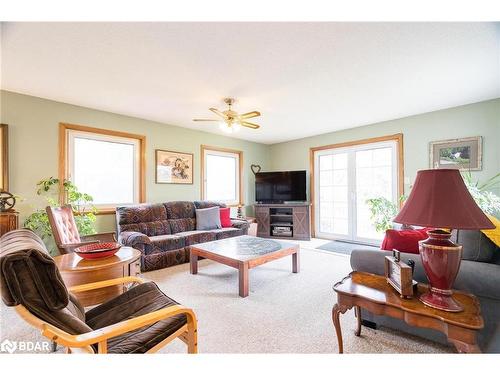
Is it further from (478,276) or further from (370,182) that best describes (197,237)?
(370,182)

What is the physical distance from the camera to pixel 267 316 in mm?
1979

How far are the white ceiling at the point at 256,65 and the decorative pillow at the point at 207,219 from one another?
70.5 inches

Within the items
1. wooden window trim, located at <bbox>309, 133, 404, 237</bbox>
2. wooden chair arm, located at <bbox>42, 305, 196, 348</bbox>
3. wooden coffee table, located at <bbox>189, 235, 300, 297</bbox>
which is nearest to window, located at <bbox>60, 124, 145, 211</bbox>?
wooden coffee table, located at <bbox>189, 235, 300, 297</bbox>

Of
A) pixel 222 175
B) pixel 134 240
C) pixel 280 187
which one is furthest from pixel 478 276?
pixel 222 175

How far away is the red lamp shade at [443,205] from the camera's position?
1.09m

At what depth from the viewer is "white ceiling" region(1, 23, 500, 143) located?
5.96ft

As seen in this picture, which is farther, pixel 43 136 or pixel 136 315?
pixel 43 136

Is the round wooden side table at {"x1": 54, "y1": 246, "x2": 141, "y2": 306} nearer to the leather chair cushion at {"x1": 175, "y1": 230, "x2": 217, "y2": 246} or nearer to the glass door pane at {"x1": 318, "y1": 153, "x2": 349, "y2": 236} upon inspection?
the leather chair cushion at {"x1": 175, "y1": 230, "x2": 217, "y2": 246}

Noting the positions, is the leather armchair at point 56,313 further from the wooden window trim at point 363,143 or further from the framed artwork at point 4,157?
the wooden window trim at point 363,143

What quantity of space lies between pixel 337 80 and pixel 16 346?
148 inches

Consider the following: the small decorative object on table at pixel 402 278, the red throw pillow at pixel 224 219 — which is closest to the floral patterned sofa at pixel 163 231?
the red throw pillow at pixel 224 219

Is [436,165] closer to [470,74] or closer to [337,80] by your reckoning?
[470,74]

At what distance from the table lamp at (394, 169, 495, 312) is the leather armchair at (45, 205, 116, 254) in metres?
2.91

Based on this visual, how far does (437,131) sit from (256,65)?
337 cm
